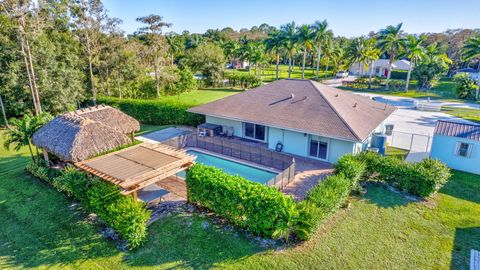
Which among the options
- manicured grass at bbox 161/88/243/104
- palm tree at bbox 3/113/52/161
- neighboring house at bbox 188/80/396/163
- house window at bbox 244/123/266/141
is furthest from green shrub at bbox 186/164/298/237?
manicured grass at bbox 161/88/243/104

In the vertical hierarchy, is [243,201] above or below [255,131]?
below

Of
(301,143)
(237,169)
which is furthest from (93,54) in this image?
(301,143)

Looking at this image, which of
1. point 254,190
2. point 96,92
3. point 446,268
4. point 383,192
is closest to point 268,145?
point 383,192

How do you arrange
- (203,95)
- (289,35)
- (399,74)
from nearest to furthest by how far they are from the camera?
(203,95) → (289,35) → (399,74)

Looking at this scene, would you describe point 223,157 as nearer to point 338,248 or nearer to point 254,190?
point 254,190

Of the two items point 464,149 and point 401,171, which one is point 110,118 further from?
point 464,149

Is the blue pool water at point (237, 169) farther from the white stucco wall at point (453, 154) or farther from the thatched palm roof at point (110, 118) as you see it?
the white stucco wall at point (453, 154)

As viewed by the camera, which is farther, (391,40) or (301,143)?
(391,40)
